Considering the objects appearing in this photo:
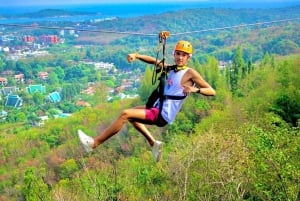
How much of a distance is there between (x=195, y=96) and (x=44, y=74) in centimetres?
5313

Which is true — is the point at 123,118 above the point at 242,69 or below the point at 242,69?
above

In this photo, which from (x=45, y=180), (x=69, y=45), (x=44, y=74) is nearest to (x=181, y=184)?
(x=45, y=180)

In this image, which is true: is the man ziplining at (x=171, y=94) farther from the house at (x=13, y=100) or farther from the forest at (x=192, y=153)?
the house at (x=13, y=100)

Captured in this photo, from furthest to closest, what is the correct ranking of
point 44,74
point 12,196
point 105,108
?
point 44,74, point 105,108, point 12,196

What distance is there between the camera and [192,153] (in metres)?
14.4

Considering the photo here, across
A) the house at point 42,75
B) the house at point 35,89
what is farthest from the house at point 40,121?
the house at point 42,75

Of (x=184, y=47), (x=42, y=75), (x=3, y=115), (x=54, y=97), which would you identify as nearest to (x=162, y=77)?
(x=184, y=47)

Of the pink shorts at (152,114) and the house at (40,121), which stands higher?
the pink shorts at (152,114)

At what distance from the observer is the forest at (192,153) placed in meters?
10.8

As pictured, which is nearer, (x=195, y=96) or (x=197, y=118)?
(x=197, y=118)

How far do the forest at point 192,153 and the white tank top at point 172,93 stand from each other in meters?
5.27

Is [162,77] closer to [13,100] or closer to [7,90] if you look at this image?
[13,100]

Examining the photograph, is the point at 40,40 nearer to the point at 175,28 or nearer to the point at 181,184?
the point at 175,28

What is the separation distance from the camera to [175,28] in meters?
114
